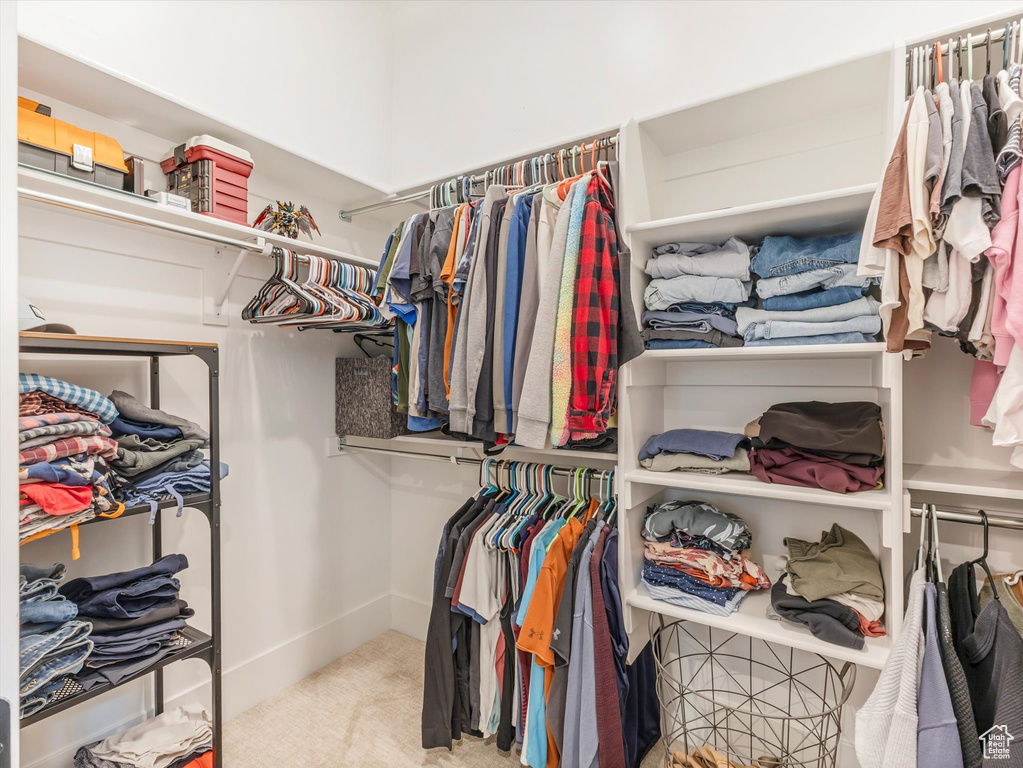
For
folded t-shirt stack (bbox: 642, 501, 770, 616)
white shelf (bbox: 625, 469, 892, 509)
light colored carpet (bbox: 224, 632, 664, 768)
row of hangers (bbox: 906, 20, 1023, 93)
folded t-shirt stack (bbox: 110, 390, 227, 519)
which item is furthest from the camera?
light colored carpet (bbox: 224, 632, 664, 768)

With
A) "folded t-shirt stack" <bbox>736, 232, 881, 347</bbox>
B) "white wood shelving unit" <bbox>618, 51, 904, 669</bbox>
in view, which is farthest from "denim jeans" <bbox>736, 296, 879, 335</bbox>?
"white wood shelving unit" <bbox>618, 51, 904, 669</bbox>

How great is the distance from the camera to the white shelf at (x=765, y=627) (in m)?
1.31

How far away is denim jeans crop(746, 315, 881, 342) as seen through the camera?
4.50 feet

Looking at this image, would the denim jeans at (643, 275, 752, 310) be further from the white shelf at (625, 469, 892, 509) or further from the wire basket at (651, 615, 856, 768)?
the wire basket at (651, 615, 856, 768)

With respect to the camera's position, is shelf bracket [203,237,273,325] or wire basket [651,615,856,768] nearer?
wire basket [651,615,856,768]

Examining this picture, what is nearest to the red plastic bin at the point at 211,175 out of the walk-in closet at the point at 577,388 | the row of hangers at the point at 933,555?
the walk-in closet at the point at 577,388

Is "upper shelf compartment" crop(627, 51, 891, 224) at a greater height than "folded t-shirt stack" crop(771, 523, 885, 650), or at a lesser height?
greater

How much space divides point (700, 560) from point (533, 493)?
0.57m

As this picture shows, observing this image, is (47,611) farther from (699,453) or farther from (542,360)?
(699,453)

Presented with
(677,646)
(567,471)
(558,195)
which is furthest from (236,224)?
(677,646)

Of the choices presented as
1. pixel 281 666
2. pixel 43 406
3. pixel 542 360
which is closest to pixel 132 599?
pixel 43 406

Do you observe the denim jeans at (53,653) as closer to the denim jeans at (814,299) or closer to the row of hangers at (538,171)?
the row of hangers at (538,171)

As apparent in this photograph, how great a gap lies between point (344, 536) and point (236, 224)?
1.43 meters

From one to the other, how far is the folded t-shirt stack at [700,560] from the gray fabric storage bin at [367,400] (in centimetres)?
108
